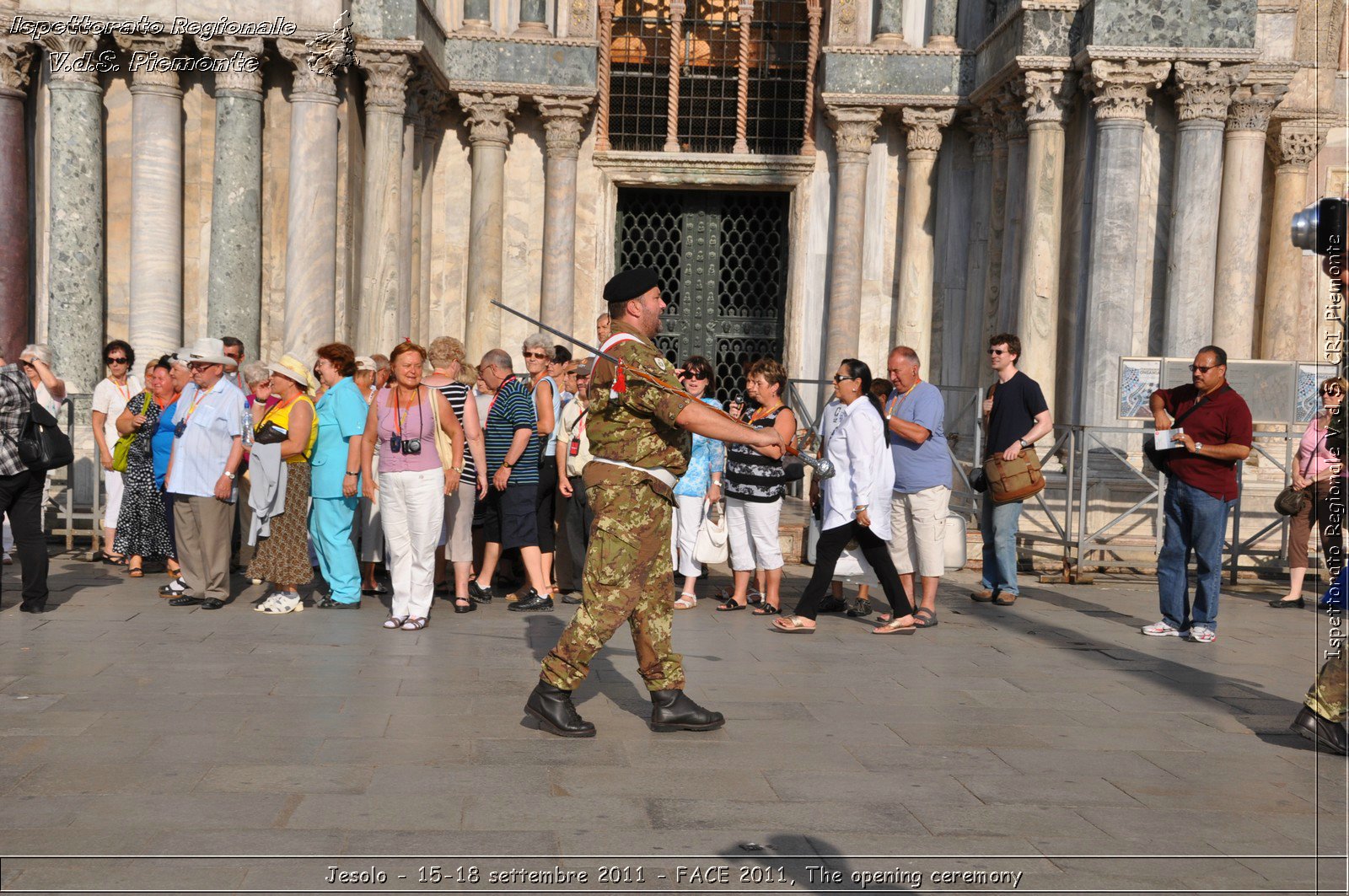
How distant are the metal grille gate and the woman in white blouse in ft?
29.0

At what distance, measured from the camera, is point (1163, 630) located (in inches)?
361

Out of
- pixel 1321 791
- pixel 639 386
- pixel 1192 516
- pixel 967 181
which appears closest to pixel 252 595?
pixel 639 386

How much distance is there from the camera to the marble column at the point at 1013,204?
49.1 ft

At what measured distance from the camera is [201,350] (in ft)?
30.9

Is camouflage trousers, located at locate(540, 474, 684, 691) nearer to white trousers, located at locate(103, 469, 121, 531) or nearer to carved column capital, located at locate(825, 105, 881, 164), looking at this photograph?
white trousers, located at locate(103, 469, 121, 531)

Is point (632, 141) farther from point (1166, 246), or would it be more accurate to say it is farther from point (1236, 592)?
point (1236, 592)

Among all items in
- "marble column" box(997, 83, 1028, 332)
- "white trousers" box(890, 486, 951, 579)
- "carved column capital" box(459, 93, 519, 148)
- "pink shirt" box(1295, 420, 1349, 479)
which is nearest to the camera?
"white trousers" box(890, 486, 951, 579)

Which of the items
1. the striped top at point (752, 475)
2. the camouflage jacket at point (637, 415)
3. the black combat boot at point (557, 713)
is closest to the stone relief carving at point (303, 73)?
the striped top at point (752, 475)

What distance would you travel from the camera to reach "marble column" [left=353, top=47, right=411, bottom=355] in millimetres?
14357

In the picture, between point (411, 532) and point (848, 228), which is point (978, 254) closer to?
point (848, 228)

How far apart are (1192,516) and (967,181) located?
890cm

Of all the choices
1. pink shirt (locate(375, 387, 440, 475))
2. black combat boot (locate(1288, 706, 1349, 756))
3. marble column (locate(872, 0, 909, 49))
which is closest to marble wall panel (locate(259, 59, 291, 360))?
pink shirt (locate(375, 387, 440, 475))

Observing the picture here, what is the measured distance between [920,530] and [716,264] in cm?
901

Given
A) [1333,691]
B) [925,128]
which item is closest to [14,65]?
[925,128]
